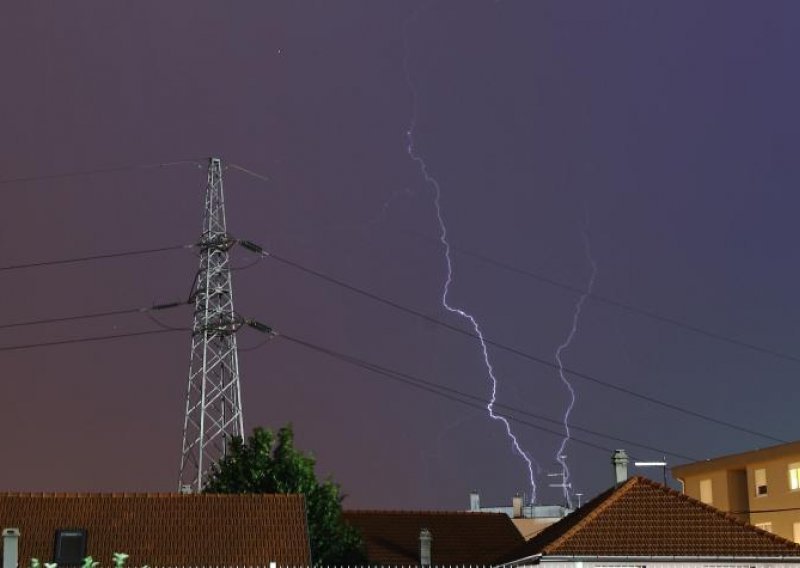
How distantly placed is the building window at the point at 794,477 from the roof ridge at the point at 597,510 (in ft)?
90.4

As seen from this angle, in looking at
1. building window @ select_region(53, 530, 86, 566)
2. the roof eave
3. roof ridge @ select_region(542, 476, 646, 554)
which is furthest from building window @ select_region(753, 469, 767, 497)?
building window @ select_region(53, 530, 86, 566)

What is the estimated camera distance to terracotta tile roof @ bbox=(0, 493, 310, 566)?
34.7 metres

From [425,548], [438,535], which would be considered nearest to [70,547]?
[425,548]

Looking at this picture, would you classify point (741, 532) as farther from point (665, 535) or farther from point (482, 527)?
point (482, 527)

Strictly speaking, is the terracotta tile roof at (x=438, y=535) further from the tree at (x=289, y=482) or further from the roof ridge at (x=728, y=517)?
the roof ridge at (x=728, y=517)

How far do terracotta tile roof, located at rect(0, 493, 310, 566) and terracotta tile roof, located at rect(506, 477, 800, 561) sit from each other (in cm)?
683

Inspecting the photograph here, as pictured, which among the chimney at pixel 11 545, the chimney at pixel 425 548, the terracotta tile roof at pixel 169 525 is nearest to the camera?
the chimney at pixel 11 545

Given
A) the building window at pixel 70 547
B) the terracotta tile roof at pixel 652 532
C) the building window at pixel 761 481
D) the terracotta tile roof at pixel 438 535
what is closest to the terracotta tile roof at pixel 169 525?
the building window at pixel 70 547

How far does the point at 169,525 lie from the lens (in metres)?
36.2

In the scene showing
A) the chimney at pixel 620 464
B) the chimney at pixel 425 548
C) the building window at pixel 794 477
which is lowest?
the chimney at pixel 425 548

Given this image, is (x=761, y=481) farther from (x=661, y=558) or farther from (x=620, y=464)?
(x=661, y=558)

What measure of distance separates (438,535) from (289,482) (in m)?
6.66

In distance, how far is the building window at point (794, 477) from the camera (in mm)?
65000

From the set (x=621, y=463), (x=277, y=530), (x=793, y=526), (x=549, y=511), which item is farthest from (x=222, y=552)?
(x=549, y=511)
